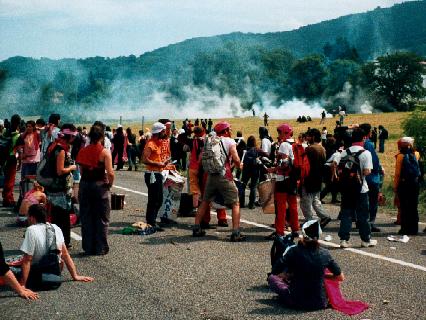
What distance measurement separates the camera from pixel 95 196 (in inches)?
376

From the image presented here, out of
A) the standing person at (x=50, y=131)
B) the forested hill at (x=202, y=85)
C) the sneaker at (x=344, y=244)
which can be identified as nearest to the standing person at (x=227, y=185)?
the sneaker at (x=344, y=244)

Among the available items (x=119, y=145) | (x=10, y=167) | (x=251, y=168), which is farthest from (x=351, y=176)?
(x=119, y=145)

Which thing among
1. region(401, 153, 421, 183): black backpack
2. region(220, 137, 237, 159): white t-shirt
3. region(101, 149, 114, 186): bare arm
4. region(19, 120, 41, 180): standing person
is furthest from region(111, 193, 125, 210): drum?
region(401, 153, 421, 183): black backpack

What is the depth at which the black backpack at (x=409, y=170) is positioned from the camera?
11.9 meters

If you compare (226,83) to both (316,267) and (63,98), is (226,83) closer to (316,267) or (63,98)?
(63,98)

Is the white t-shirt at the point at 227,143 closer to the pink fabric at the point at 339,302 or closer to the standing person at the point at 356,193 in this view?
the standing person at the point at 356,193

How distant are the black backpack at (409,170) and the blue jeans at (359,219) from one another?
6.08ft

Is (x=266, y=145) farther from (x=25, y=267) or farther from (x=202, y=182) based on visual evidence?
(x=25, y=267)

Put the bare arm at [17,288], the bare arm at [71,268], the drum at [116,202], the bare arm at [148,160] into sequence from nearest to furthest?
the bare arm at [17,288]
the bare arm at [71,268]
the bare arm at [148,160]
the drum at [116,202]

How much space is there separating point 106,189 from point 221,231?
275 centimetres

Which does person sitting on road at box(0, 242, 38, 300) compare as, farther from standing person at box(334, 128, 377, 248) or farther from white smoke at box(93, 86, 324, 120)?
white smoke at box(93, 86, 324, 120)

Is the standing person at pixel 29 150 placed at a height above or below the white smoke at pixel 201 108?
below

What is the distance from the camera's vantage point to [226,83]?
461 ft

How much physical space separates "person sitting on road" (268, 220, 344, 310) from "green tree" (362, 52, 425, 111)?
379 ft
